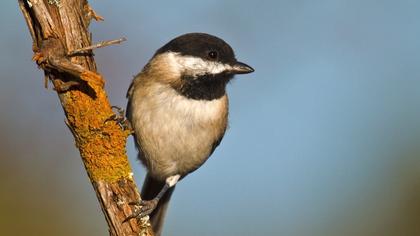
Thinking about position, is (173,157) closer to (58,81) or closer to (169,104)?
(169,104)

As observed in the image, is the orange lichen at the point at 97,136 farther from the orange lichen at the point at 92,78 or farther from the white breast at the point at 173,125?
the white breast at the point at 173,125

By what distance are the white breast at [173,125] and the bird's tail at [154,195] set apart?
37 centimetres

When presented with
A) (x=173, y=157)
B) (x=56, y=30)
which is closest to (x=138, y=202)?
(x=56, y=30)

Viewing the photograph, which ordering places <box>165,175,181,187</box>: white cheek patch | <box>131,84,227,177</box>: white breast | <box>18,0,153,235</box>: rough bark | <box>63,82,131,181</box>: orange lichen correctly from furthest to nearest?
<box>165,175,181,187</box>: white cheek patch
<box>131,84,227,177</box>: white breast
<box>63,82,131,181</box>: orange lichen
<box>18,0,153,235</box>: rough bark

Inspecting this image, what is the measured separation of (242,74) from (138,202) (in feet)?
4.58

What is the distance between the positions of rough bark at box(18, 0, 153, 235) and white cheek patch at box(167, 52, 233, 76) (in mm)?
925

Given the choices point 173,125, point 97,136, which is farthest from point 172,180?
point 97,136

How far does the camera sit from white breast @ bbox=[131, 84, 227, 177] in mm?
3184

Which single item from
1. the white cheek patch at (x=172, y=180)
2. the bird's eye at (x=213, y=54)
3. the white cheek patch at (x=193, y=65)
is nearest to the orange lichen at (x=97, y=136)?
the white cheek patch at (x=193, y=65)

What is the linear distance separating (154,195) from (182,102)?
0.98 m

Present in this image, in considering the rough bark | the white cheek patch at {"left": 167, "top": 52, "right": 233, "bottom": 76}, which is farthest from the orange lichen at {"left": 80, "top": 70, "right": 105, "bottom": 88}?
the white cheek patch at {"left": 167, "top": 52, "right": 233, "bottom": 76}

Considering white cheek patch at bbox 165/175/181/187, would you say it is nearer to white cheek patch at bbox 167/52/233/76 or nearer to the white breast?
the white breast

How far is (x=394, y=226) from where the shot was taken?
3.59 meters

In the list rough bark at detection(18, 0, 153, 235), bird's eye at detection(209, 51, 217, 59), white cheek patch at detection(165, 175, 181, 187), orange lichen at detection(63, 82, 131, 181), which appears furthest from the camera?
white cheek patch at detection(165, 175, 181, 187)
